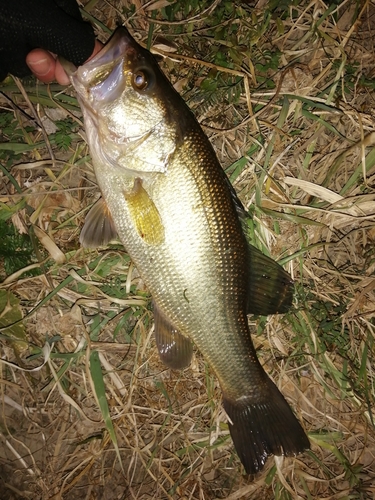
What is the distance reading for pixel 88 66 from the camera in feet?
5.58

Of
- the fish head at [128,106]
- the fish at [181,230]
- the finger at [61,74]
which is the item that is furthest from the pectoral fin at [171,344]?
the finger at [61,74]

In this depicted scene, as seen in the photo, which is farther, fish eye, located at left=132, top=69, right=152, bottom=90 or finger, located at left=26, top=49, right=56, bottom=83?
finger, located at left=26, top=49, right=56, bottom=83

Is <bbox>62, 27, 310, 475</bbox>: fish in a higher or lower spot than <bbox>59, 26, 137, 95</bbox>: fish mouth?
lower

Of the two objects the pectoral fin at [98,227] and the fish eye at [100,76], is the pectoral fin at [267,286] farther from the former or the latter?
the fish eye at [100,76]

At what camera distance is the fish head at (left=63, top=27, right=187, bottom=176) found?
1720 mm

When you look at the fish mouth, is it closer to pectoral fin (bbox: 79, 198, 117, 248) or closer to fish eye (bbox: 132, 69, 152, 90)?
fish eye (bbox: 132, 69, 152, 90)

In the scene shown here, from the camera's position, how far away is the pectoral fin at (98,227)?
206 cm

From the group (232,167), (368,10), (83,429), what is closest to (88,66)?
(232,167)

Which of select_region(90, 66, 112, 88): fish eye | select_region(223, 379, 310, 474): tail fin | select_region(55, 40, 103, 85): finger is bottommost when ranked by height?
select_region(223, 379, 310, 474): tail fin

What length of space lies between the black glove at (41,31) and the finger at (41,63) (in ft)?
0.12

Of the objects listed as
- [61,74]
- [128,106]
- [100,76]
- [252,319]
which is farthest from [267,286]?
[61,74]

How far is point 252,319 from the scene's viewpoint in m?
2.51

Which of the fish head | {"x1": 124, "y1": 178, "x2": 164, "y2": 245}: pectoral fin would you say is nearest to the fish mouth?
the fish head

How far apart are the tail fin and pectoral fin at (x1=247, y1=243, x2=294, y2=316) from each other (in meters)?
0.43
